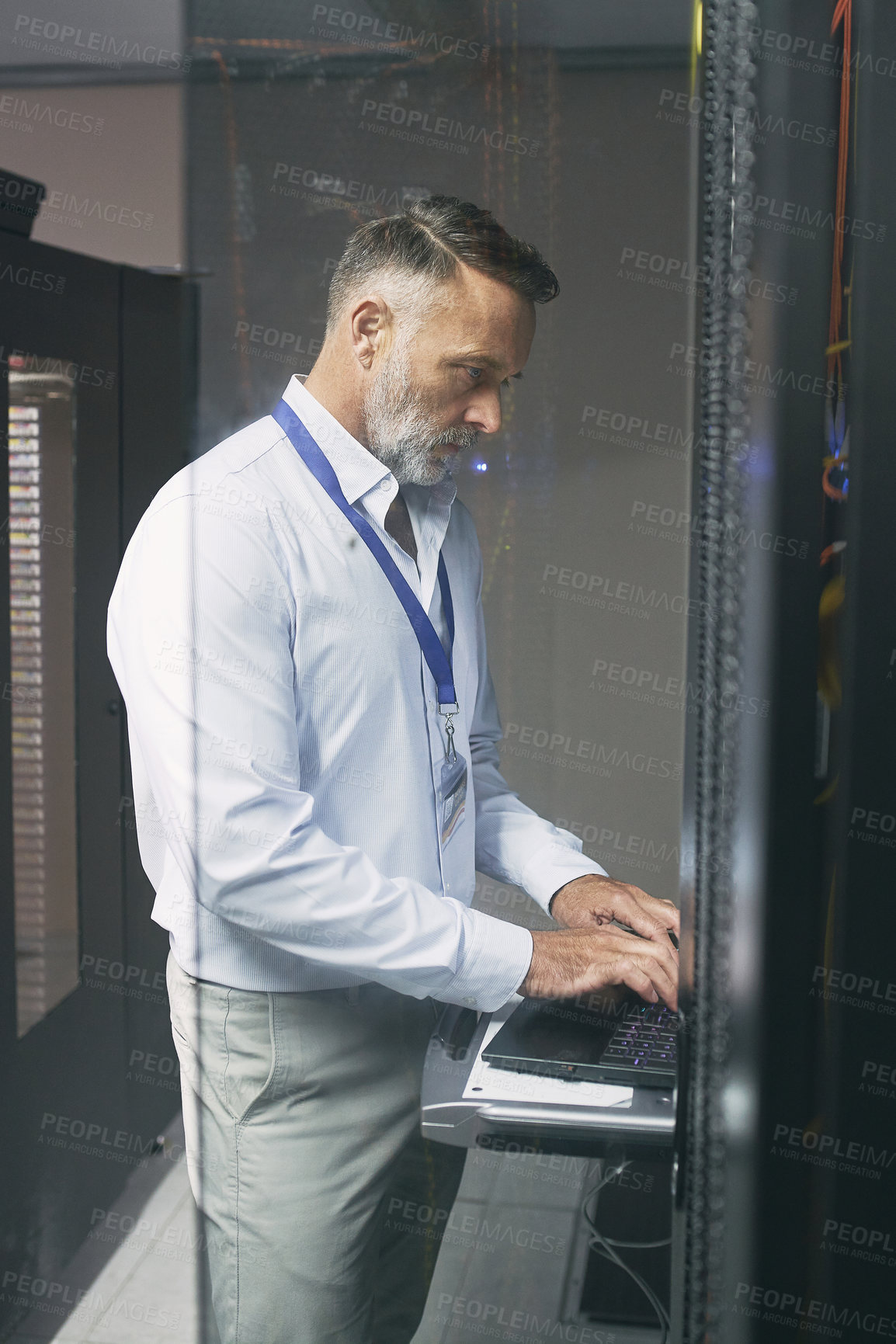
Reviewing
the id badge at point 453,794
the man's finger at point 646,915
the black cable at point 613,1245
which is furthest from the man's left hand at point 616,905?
the black cable at point 613,1245

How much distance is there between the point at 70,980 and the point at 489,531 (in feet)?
4.02

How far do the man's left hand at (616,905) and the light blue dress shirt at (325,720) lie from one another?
0.5 inches

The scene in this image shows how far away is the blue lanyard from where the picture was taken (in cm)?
78

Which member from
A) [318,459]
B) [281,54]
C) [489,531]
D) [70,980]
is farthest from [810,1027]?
[70,980]

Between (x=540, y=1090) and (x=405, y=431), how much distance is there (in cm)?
53

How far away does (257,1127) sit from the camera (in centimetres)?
89

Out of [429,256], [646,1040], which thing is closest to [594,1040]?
[646,1040]

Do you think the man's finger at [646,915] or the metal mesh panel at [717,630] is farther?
the man's finger at [646,915]

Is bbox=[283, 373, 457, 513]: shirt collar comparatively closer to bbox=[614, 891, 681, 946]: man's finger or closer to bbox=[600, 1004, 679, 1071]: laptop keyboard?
bbox=[614, 891, 681, 946]: man's finger

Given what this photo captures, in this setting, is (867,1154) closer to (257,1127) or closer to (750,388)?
(750,388)

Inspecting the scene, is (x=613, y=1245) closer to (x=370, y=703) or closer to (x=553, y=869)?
(x=553, y=869)

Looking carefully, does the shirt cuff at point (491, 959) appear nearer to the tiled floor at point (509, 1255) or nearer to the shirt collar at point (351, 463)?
the tiled floor at point (509, 1255)

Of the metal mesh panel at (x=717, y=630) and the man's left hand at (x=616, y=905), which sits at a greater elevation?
the metal mesh panel at (x=717, y=630)

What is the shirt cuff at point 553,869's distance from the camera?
77 cm
